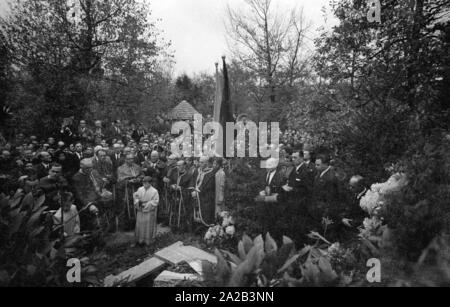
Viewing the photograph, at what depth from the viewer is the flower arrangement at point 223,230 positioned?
5.68m

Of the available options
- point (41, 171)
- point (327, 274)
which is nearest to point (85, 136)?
point (41, 171)

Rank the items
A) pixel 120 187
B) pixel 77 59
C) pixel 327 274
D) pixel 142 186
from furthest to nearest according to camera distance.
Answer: pixel 77 59 < pixel 120 187 < pixel 142 186 < pixel 327 274

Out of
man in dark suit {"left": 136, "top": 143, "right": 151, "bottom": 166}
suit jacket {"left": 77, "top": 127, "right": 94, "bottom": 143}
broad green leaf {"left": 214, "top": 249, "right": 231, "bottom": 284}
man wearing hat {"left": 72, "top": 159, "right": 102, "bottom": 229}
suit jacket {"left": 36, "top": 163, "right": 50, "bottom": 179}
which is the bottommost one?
broad green leaf {"left": 214, "top": 249, "right": 231, "bottom": 284}

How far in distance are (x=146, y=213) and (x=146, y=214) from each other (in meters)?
0.02

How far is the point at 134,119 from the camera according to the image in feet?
54.2

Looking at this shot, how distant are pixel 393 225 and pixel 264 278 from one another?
5.02 ft

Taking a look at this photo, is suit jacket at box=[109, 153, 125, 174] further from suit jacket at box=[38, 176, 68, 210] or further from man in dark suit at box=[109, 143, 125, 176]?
suit jacket at box=[38, 176, 68, 210]

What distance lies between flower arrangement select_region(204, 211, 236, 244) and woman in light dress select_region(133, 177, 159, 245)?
4.75ft

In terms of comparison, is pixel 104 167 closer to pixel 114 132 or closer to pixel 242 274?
pixel 114 132

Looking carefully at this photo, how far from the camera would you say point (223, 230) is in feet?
19.6

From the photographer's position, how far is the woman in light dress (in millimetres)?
6867

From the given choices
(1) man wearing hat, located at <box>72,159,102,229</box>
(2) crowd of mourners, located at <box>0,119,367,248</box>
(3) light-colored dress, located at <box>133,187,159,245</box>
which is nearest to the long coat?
(2) crowd of mourners, located at <box>0,119,367,248</box>

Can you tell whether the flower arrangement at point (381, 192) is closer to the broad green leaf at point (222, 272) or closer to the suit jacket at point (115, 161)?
the broad green leaf at point (222, 272)

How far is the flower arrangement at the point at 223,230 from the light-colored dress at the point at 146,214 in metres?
1.45
